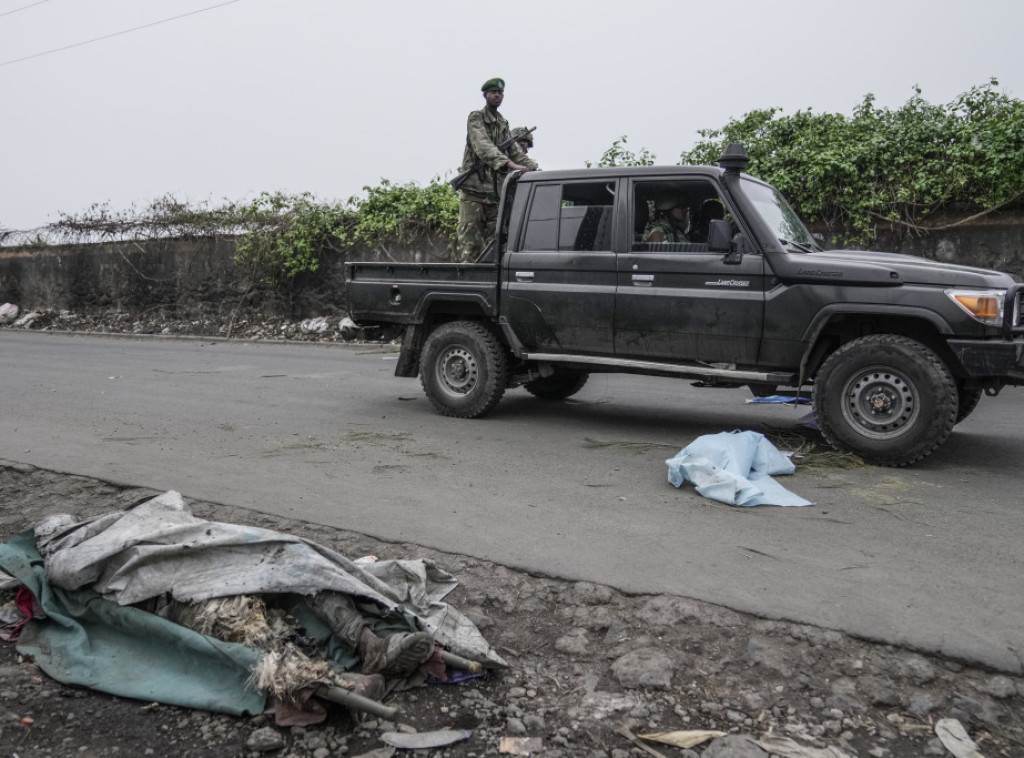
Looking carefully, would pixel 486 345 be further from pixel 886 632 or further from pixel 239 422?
pixel 886 632

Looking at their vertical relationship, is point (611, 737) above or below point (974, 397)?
below

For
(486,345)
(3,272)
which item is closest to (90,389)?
(486,345)

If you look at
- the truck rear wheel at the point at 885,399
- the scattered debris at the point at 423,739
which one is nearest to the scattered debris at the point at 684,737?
the scattered debris at the point at 423,739

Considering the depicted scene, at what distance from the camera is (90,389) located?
32.4 ft

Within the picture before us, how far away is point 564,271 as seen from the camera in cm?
720

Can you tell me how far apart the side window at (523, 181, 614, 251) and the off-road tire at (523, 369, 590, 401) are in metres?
A: 1.71

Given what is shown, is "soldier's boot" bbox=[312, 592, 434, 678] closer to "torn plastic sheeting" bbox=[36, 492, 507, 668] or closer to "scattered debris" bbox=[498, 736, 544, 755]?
"torn plastic sheeting" bbox=[36, 492, 507, 668]

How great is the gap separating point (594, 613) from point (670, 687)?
24.1 inches

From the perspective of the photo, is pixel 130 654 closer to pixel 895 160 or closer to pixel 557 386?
pixel 557 386

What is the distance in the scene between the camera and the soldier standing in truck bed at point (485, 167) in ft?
28.5

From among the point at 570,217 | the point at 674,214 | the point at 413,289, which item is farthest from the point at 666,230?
the point at 413,289

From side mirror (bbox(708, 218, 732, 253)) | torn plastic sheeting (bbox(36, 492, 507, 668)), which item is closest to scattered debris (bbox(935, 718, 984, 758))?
torn plastic sheeting (bbox(36, 492, 507, 668))

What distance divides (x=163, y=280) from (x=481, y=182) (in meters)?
14.3

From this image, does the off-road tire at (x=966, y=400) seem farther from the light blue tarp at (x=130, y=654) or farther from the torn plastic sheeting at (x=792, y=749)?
the light blue tarp at (x=130, y=654)
